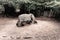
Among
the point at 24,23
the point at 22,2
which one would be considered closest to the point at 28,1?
the point at 22,2

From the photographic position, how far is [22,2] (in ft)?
36.9

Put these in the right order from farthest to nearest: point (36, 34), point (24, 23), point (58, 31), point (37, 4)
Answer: point (37, 4), point (24, 23), point (58, 31), point (36, 34)

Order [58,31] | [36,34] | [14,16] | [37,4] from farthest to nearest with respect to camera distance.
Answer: [14,16], [37,4], [58,31], [36,34]

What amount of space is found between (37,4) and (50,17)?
1327 millimetres

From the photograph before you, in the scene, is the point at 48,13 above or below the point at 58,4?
below

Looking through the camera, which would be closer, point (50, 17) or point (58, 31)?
point (58, 31)

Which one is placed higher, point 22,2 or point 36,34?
point 22,2

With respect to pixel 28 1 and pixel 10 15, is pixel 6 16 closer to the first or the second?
pixel 10 15

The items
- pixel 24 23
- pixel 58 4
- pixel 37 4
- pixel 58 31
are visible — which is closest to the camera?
pixel 58 31

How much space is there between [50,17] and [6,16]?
3416mm

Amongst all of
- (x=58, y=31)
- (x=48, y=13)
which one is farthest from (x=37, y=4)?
(x=58, y=31)

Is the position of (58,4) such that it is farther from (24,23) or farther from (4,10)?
(4,10)

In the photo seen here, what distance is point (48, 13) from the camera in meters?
10.9

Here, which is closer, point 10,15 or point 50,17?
point 50,17
